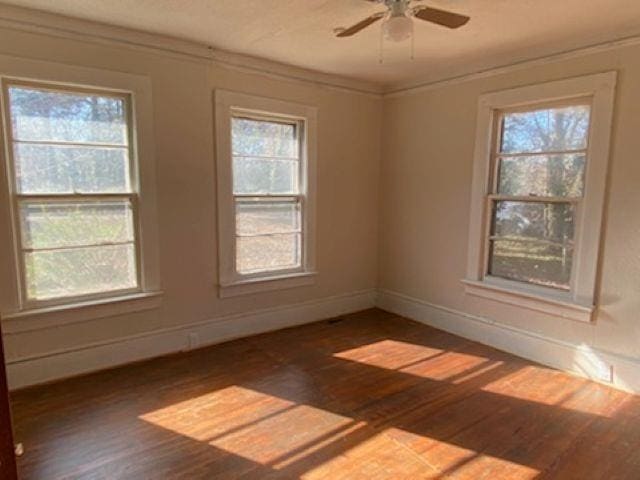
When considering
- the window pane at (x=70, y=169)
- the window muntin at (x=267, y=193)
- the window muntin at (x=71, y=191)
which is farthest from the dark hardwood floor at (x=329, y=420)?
the window pane at (x=70, y=169)

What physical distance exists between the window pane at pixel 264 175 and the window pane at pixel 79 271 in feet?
3.61

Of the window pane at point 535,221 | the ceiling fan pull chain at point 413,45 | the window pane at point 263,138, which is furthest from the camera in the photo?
the window pane at point 263,138

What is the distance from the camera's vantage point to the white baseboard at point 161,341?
2882 mm

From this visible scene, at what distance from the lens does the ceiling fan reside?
2131 mm

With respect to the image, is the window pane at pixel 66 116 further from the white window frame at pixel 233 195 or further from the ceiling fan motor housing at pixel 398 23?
the ceiling fan motor housing at pixel 398 23

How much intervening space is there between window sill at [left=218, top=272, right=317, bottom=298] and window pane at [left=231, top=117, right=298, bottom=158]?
1.16m

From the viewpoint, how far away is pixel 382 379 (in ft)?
9.96

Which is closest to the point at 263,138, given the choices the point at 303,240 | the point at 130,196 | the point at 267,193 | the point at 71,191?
the point at 267,193

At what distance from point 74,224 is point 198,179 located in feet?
3.17

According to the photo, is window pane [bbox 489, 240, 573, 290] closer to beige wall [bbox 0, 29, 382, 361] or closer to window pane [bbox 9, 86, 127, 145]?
beige wall [bbox 0, 29, 382, 361]

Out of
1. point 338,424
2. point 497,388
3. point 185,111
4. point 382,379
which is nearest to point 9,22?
point 185,111

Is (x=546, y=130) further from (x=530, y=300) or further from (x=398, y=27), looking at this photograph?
(x=398, y=27)

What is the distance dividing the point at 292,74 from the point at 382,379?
9.14 ft

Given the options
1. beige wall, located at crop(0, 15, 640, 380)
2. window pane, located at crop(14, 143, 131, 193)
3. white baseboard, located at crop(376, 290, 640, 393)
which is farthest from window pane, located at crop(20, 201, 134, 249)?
white baseboard, located at crop(376, 290, 640, 393)
